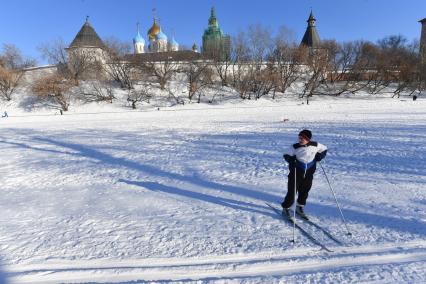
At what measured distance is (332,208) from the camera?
5.32 m

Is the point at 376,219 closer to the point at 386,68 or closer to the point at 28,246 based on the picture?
the point at 28,246

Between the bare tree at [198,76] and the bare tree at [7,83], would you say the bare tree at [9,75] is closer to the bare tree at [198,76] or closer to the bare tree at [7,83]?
the bare tree at [7,83]

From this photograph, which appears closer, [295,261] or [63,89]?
[295,261]

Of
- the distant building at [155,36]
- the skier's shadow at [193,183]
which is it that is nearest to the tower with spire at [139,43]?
the distant building at [155,36]

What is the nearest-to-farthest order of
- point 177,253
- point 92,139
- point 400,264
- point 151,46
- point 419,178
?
point 400,264 < point 177,253 < point 419,178 < point 92,139 < point 151,46

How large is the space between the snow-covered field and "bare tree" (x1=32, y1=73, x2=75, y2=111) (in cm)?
3065

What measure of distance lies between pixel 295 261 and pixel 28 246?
404cm

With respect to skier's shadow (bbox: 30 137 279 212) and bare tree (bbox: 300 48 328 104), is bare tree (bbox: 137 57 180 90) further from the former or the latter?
skier's shadow (bbox: 30 137 279 212)

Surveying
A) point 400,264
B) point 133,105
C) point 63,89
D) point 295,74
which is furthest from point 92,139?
point 295,74

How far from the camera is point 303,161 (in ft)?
15.3

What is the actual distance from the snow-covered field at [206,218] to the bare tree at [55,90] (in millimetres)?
30653

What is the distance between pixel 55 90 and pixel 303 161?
3957 centimetres

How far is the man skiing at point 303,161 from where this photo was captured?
181 inches

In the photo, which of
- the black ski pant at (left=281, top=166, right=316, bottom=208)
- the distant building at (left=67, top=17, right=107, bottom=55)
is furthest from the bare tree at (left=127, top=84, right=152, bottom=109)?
the black ski pant at (left=281, top=166, right=316, bottom=208)
